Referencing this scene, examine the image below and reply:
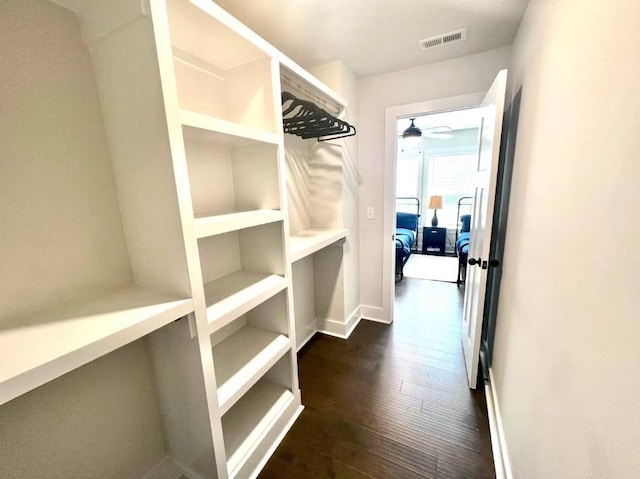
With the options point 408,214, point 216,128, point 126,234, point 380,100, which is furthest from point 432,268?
point 126,234

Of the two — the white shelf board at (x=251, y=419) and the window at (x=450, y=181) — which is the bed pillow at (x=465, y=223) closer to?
the window at (x=450, y=181)

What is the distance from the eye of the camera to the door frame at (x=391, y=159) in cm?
216

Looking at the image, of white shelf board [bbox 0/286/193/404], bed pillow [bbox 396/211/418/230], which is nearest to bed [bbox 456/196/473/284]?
bed pillow [bbox 396/211/418/230]

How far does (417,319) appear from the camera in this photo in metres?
2.86

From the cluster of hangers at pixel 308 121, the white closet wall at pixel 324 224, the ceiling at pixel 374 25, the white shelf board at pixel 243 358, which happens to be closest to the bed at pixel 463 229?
the white closet wall at pixel 324 224

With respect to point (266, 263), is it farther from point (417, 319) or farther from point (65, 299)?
point (417, 319)

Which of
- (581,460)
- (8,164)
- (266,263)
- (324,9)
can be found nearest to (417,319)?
(266,263)

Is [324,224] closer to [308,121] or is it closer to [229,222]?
[308,121]

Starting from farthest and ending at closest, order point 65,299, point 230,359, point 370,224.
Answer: point 370,224 → point 230,359 → point 65,299

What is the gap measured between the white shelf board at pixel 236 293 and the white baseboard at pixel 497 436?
1417 millimetres

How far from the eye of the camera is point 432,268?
4.69m

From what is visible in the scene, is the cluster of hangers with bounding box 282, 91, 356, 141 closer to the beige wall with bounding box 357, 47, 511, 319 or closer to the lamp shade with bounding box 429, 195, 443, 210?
the beige wall with bounding box 357, 47, 511, 319

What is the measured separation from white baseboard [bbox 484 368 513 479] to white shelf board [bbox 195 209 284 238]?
167 centimetres

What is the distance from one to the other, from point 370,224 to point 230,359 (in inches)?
71.6
